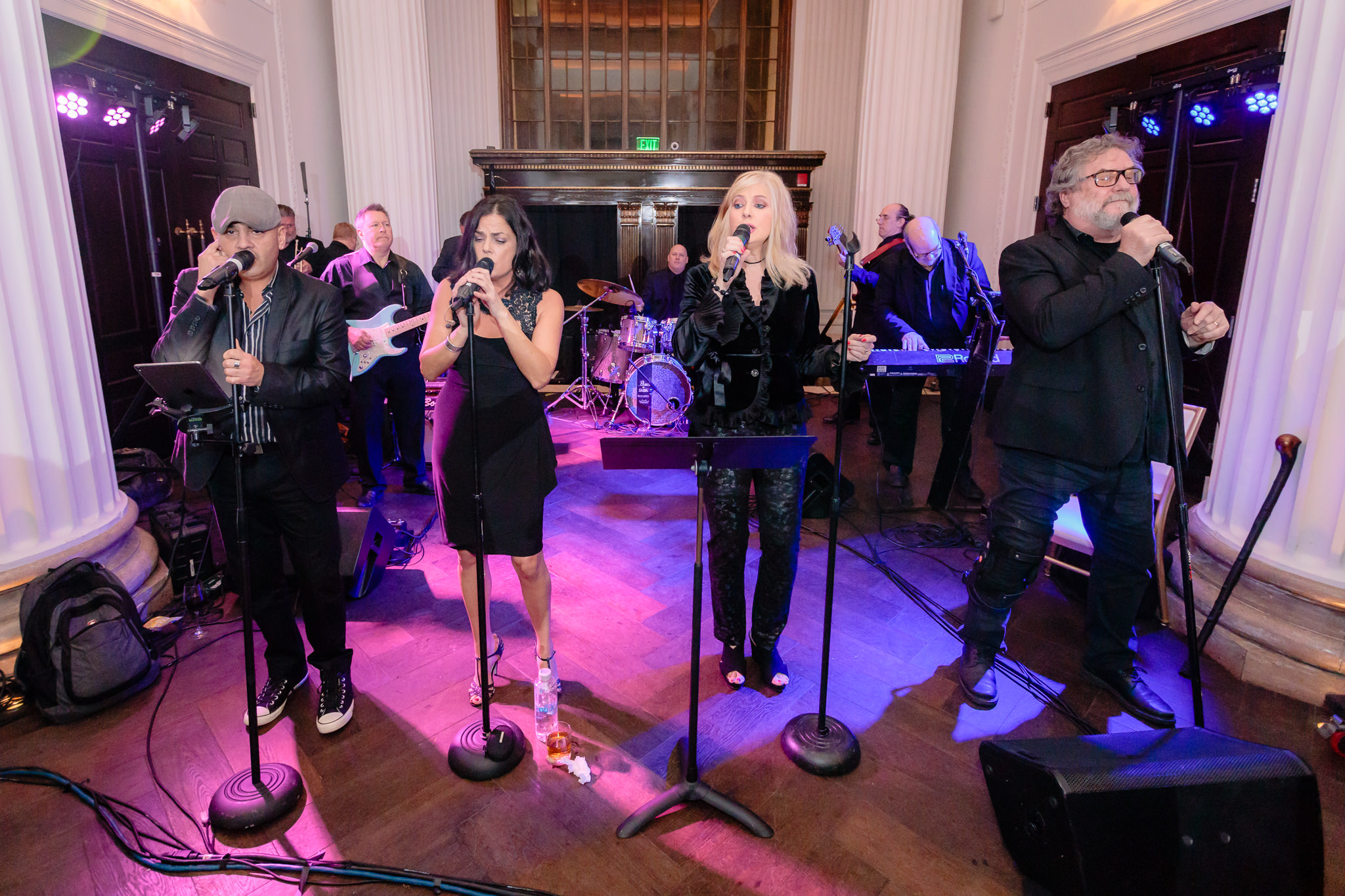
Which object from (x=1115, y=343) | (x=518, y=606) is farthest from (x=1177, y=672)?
(x=518, y=606)

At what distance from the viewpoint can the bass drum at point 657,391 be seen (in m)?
6.55

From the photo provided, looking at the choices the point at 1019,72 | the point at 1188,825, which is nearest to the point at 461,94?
the point at 1019,72

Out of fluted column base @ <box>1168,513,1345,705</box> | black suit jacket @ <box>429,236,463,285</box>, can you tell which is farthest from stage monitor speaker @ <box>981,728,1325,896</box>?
black suit jacket @ <box>429,236,463,285</box>

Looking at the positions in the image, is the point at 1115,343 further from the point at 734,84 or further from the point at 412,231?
the point at 734,84

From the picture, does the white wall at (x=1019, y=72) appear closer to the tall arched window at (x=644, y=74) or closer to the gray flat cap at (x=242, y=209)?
the tall arched window at (x=644, y=74)

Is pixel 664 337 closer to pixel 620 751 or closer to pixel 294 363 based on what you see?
pixel 294 363

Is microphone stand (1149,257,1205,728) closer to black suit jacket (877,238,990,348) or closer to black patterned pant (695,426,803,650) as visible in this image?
black patterned pant (695,426,803,650)

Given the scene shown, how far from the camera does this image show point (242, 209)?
2.09 metres

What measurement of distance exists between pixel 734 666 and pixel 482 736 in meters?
0.94

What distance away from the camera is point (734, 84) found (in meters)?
9.55

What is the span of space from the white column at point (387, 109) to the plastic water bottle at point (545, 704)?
591cm

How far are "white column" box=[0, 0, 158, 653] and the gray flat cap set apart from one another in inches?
45.7

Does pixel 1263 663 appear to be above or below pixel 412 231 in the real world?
below

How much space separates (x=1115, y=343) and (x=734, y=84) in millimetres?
8439
